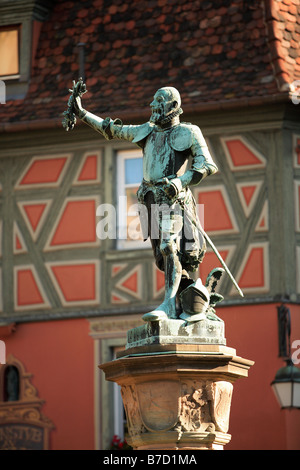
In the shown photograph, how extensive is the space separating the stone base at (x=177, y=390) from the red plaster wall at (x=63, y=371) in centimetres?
900

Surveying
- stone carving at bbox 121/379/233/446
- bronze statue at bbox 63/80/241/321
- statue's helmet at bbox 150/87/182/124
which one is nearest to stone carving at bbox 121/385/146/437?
stone carving at bbox 121/379/233/446

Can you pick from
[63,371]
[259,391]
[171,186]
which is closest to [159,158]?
[171,186]

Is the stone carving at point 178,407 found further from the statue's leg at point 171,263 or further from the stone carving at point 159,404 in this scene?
the statue's leg at point 171,263

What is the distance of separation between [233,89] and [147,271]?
2.68 meters

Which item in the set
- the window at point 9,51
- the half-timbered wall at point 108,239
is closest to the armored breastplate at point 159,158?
the half-timbered wall at point 108,239

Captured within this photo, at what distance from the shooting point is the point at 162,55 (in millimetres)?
20000

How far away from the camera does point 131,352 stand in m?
10.5

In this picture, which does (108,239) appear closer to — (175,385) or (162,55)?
(162,55)

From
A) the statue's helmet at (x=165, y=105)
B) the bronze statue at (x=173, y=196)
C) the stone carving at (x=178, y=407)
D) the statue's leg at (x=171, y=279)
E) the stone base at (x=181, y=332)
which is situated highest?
the statue's helmet at (x=165, y=105)

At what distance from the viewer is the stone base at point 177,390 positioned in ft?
33.8

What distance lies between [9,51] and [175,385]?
1169cm

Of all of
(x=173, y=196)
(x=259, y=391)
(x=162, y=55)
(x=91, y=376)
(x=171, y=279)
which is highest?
(x=162, y=55)

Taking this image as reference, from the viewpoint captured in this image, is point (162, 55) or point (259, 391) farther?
point (162, 55)
